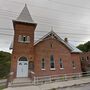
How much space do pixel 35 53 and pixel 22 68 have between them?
317 cm

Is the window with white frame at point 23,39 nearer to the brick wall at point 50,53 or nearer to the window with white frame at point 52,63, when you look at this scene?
the brick wall at point 50,53

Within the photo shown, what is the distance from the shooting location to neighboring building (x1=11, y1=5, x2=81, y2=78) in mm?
17719

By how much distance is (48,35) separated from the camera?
67.9ft

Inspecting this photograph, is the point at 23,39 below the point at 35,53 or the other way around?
the other way around

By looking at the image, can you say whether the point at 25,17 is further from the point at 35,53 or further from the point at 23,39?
the point at 35,53

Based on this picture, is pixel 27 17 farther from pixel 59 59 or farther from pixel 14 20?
pixel 59 59

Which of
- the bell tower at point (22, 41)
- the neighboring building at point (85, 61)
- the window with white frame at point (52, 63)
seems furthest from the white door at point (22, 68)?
the neighboring building at point (85, 61)

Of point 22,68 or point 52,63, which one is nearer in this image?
point 22,68

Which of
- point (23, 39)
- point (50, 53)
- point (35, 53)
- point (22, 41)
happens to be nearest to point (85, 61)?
point (50, 53)

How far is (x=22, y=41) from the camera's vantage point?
60.6 ft

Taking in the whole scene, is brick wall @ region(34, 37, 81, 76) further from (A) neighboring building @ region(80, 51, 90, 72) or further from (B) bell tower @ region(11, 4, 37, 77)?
(A) neighboring building @ region(80, 51, 90, 72)

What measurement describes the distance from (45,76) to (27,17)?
10.4 m

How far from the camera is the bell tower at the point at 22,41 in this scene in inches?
688

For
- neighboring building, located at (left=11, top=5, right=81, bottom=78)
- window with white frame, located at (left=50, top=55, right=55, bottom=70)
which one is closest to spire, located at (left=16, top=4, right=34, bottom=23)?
neighboring building, located at (left=11, top=5, right=81, bottom=78)
